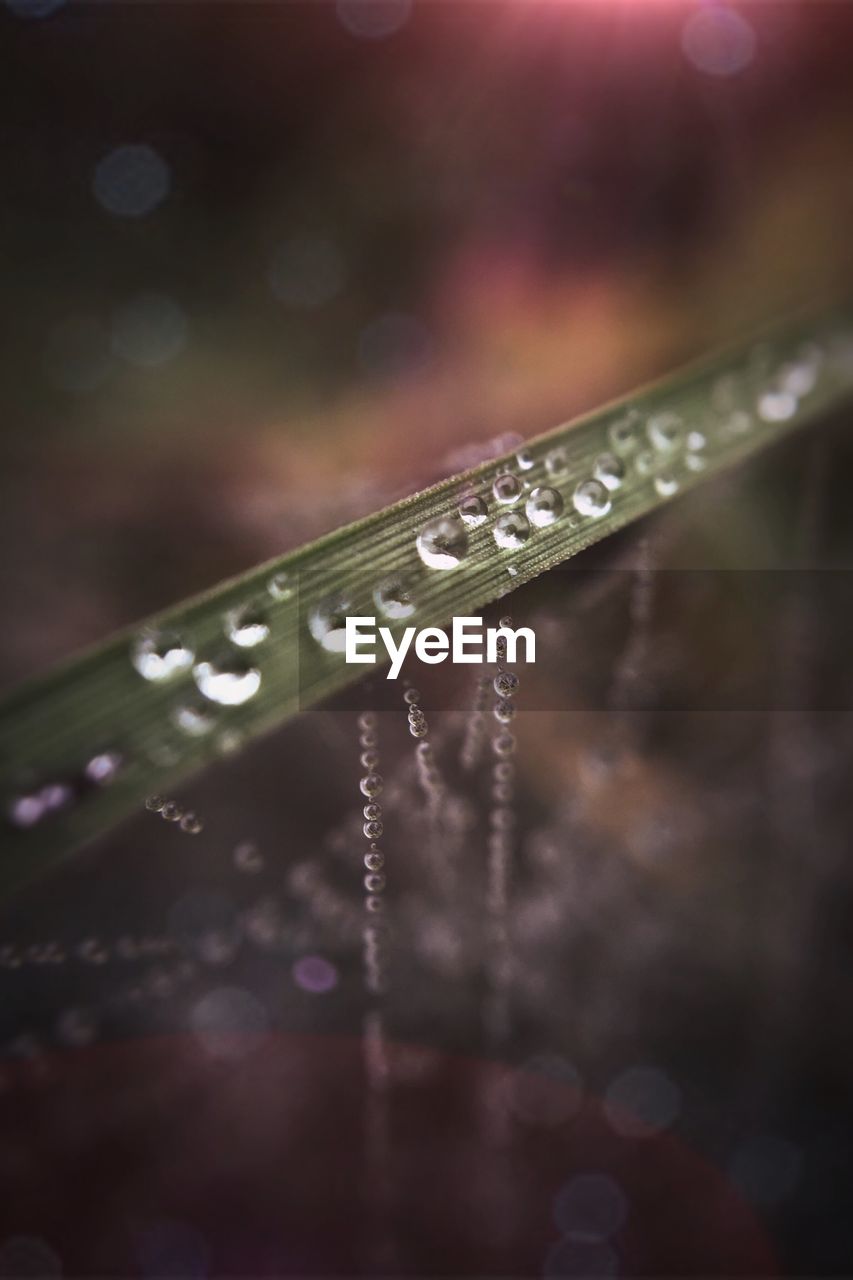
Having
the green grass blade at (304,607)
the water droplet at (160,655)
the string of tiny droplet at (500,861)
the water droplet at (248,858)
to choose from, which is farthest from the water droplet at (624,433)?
the water droplet at (248,858)

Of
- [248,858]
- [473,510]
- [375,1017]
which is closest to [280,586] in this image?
[473,510]

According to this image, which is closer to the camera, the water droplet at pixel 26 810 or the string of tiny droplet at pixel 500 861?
the water droplet at pixel 26 810

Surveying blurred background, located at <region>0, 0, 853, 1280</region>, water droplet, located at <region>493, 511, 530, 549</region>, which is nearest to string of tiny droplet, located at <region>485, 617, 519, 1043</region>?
blurred background, located at <region>0, 0, 853, 1280</region>

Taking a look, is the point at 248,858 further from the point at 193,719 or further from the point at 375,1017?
the point at 193,719

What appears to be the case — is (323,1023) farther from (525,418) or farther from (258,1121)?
(525,418)

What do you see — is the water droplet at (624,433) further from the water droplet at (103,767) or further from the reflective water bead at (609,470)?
the water droplet at (103,767)

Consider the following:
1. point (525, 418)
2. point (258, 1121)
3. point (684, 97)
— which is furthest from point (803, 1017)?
point (684, 97)
